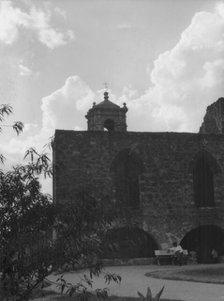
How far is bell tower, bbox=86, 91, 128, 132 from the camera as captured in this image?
3033cm

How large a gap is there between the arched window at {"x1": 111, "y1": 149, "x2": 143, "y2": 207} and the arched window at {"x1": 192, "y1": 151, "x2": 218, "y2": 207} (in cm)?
276

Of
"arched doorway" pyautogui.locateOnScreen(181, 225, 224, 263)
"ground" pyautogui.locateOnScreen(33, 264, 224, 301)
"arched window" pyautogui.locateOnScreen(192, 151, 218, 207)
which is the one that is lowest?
"ground" pyautogui.locateOnScreen(33, 264, 224, 301)

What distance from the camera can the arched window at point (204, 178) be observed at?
2325 cm

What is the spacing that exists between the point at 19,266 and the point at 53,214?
73cm

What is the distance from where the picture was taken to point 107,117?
30594 millimetres

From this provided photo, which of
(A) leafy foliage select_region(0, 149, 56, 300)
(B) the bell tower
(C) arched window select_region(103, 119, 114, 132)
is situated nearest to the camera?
(A) leafy foliage select_region(0, 149, 56, 300)

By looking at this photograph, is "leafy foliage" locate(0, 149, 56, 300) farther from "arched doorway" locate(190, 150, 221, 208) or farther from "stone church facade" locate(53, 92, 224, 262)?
"arched doorway" locate(190, 150, 221, 208)

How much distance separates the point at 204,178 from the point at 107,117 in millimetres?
9122

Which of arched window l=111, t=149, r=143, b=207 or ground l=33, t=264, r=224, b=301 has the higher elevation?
arched window l=111, t=149, r=143, b=207

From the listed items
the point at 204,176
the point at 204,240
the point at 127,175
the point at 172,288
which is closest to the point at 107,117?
the point at 127,175

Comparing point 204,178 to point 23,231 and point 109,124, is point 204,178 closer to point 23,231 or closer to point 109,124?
point 109,124

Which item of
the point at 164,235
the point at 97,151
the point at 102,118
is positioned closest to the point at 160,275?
the point at 164,235

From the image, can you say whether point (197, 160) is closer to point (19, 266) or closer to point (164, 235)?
Answer: point (164, 235)

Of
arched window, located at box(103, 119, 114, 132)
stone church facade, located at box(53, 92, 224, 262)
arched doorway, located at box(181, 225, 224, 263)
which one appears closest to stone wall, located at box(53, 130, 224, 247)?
stone church facade, located at box(53, 92, 224, 262)
